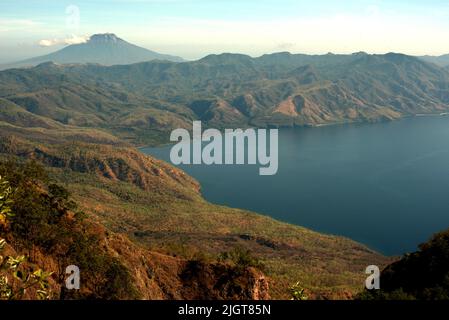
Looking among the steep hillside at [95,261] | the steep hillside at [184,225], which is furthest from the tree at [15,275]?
the steep hillside at [184,225]

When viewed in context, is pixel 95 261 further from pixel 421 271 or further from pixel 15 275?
pixel 421 271

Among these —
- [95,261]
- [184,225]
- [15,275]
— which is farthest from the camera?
[184,225]

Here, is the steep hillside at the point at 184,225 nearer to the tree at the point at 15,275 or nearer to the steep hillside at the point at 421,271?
the steep hillside at the point at 421,271

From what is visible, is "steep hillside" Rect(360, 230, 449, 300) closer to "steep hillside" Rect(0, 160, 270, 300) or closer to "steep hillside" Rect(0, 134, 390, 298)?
"steep hillside" Rect(0, 134, 390, 298)

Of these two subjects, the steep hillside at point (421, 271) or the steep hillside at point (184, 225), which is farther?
the steep hillside at point (184, 225)

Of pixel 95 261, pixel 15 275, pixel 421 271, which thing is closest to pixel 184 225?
pixel 421 271

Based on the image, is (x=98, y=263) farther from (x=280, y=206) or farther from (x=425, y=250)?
(x=280, y=206)

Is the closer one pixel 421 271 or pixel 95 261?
pixel 95 261

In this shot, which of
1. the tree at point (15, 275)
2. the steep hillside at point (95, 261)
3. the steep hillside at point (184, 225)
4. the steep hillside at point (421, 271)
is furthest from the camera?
the steep hillside at point (184, 225)

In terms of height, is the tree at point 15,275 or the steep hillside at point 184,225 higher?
the tree at point 15,275

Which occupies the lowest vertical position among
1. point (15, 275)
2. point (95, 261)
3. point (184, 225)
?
point (184, 225)

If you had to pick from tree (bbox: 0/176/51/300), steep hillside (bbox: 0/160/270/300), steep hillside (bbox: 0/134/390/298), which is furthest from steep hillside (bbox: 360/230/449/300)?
tree (bbox: 0/176/51/300)

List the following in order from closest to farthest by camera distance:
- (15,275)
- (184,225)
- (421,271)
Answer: (15,275) → (421,271) → (184,225)

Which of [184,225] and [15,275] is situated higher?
[15,275]
